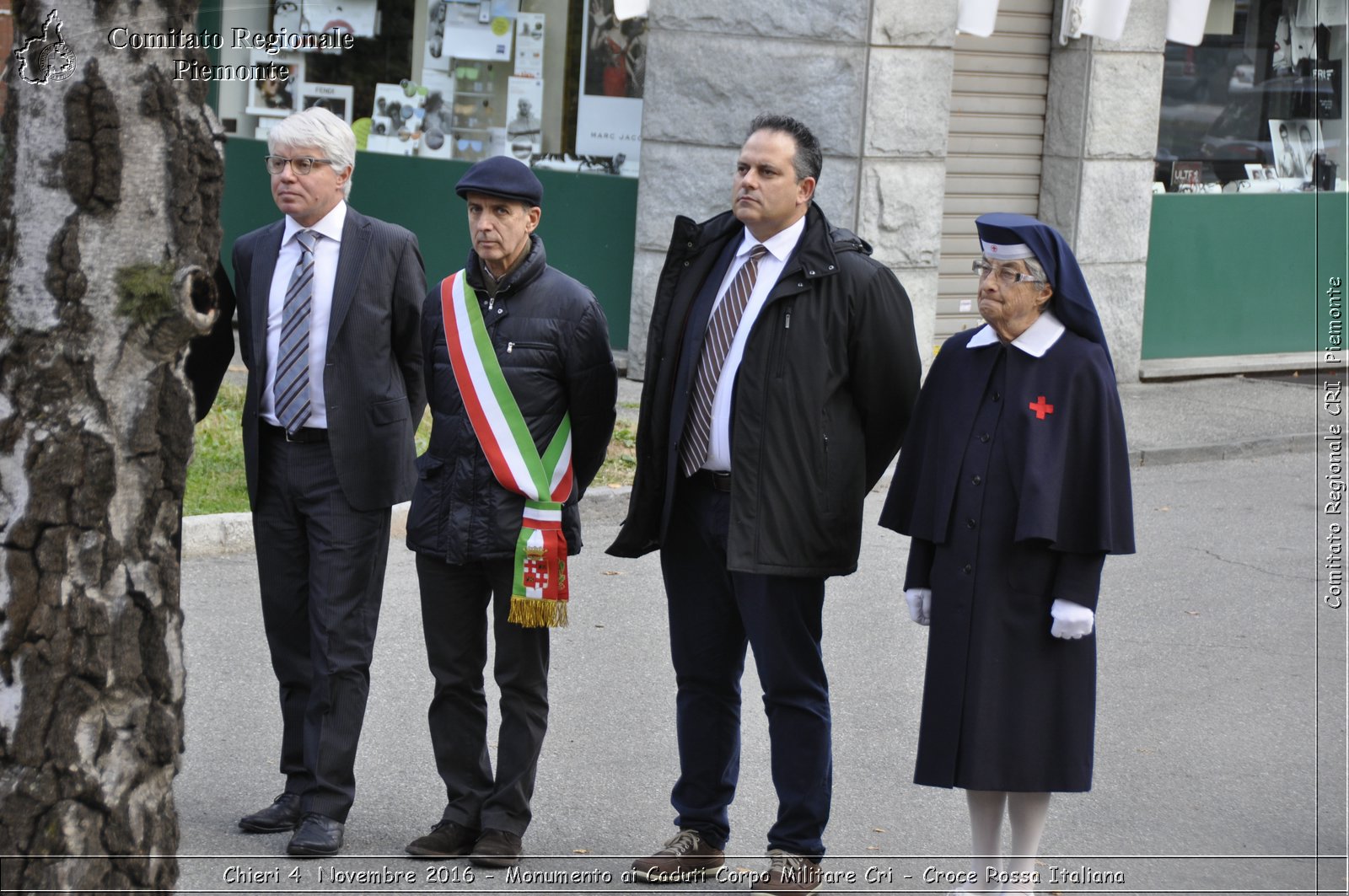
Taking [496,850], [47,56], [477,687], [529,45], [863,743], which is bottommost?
[496,850]

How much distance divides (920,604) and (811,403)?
2.15ft

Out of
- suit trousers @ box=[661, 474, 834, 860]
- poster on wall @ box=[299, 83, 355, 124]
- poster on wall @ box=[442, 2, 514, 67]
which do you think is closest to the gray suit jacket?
suit trousers @ box=[661, 474, 834, 860]

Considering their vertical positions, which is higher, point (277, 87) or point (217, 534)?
point (277, 87)

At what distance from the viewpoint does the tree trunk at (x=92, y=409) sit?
122 inches

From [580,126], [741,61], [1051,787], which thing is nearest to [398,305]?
[1051,787]

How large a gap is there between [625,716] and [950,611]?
2.12 metres

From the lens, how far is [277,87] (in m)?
13.4

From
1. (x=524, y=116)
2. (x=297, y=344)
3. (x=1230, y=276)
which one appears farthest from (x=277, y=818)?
(x=1230, y=276)

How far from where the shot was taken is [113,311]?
3.16 m

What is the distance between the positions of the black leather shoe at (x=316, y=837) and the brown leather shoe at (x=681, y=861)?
90 centimetres

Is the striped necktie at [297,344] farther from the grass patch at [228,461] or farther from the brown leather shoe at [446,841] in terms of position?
the grass patch at [228,461]

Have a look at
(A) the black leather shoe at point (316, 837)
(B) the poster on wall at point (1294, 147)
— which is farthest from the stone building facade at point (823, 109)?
(A) the black leather shoe at point (316, 837)

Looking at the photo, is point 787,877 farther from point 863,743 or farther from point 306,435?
point 306,435

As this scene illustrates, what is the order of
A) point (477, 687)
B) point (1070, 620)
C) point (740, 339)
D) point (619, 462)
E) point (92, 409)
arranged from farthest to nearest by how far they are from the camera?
1. point (619, 462)
2. point (477, 687)
3. point (740, 339)
4. point (1070, 620)
5. point (92, 409)
